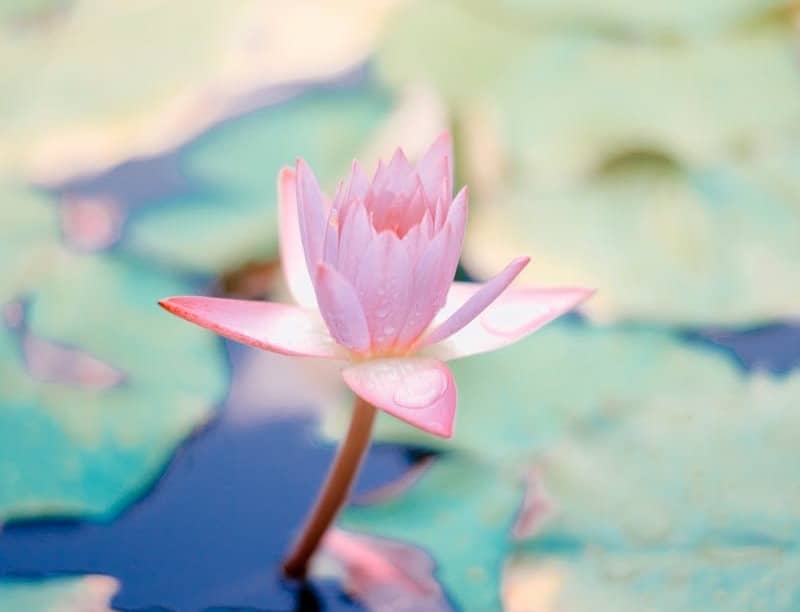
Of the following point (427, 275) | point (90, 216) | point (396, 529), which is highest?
point (427, 275)

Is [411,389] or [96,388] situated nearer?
[411,389]

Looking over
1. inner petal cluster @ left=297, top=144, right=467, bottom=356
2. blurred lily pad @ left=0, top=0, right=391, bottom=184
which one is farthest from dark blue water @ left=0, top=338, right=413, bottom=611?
blurred lily pad @ left=0, top=0, right=391, bottom=184

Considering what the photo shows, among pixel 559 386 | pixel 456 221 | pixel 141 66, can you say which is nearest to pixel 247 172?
pixel 141 66

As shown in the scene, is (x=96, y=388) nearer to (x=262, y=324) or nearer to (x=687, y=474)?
(x=262, y=324)

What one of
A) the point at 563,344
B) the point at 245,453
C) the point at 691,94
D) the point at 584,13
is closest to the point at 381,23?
the point at 584,13

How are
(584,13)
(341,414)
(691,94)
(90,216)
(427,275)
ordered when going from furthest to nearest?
(584,13), (691,94), (90,216), (341,414), (427,275)

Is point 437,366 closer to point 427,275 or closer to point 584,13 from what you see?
point 427,275

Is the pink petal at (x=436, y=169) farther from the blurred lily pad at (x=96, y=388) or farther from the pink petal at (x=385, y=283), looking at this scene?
the blurred lily pad at (x=96, y=388)

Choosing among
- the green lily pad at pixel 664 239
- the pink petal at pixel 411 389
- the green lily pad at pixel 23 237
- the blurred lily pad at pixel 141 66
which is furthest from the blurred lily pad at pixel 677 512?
the blurred lily pad at pixel 141 66
